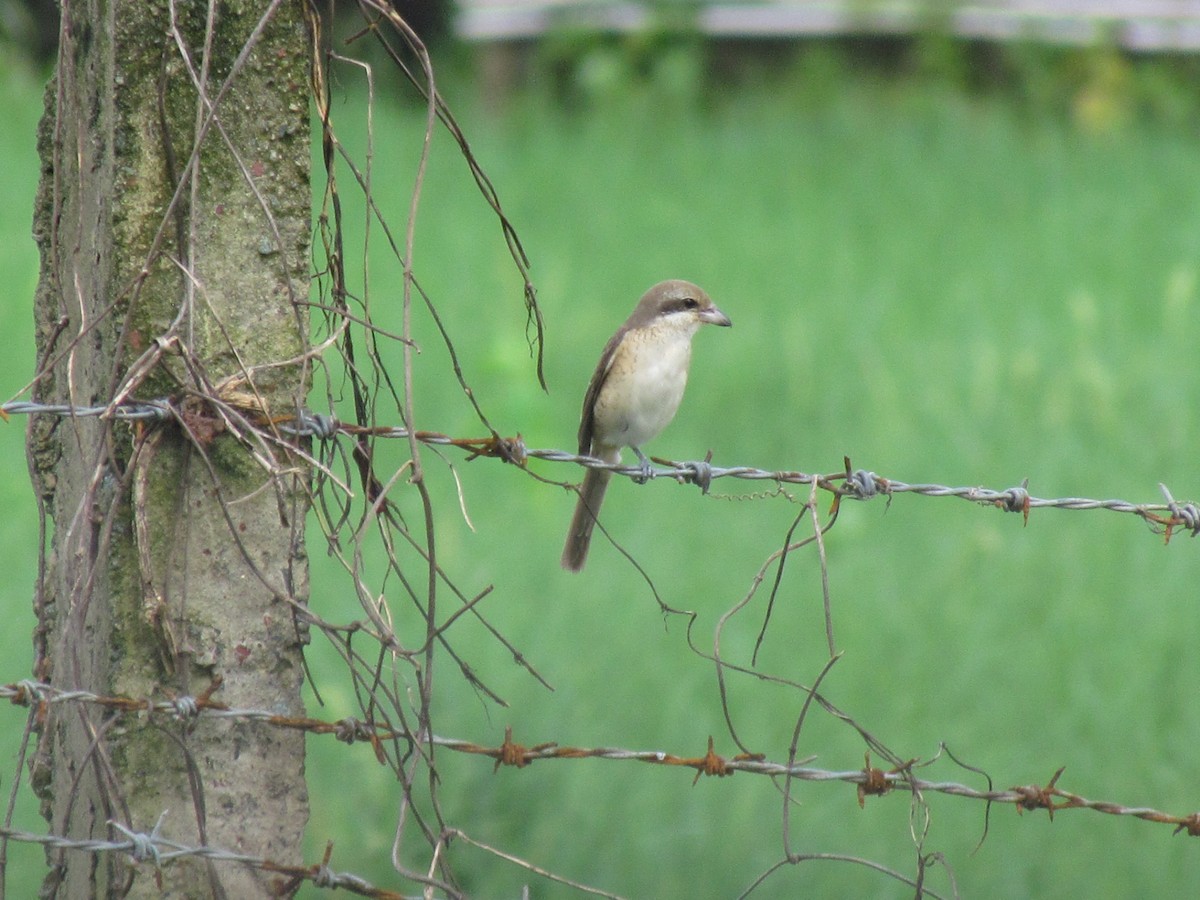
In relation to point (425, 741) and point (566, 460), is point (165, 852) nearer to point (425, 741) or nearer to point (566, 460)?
point (425, 741)

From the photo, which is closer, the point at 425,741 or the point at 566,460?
the point at 425,741

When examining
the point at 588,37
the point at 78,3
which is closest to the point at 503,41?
the point at 588,37

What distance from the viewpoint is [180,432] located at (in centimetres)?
257

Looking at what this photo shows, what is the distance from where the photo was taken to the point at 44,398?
108 inches

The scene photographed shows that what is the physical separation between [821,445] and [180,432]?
5898 mm

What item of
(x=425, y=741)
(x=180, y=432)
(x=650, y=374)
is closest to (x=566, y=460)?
(x=425, y=741)

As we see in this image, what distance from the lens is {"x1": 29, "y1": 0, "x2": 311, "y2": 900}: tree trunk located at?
2.52 m

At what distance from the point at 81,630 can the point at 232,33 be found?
100 cm

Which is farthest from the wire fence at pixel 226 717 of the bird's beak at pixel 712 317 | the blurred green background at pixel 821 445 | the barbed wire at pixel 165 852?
the bird's beak at pixel 712 317

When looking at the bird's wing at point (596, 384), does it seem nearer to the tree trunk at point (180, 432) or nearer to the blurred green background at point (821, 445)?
the blurred green background at point (821, 445)

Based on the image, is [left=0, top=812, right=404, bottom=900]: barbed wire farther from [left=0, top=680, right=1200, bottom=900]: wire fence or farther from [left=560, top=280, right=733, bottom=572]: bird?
[left=560, top=280, right=733, bottom=572]: bird

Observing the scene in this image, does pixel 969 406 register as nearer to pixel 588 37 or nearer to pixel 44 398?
pixel 44 398

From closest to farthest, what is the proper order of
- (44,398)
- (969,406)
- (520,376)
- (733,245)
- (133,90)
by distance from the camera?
1. (133,90)
2. (44,398)
3. (520,376)
4. (969,406)
5. (733,245)

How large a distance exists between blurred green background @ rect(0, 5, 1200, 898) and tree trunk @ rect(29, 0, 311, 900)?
0.46 meters
